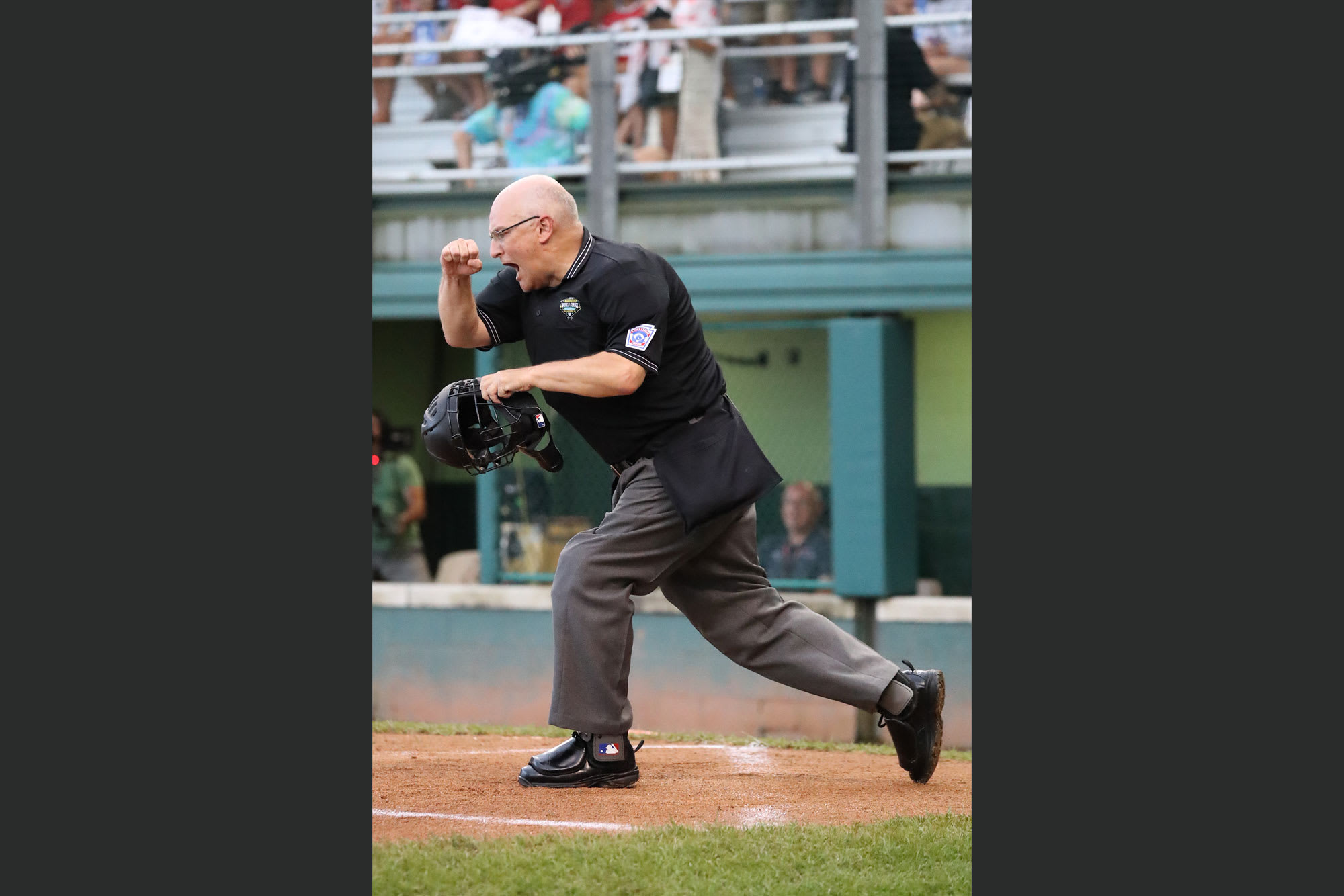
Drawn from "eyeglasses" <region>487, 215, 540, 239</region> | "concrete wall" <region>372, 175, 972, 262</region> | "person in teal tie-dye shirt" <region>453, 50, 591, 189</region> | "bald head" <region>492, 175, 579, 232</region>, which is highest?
"person in teal tie-dye shirt" <region>453, 50, 591, 189</region>

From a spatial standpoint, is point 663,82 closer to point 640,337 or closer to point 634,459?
point 634,459

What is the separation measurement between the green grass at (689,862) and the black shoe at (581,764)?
59cm

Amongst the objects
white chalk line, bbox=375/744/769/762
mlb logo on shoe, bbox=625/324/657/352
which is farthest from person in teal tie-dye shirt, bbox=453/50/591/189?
mlb logo on shoe, bbox=625/324/657/352

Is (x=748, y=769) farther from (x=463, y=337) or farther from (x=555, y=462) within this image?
(x=463, y=337)

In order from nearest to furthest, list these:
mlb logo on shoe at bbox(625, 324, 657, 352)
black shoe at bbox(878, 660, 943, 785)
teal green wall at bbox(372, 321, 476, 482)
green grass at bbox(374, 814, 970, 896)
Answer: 1. green grass at bbox(374, 814, 970, 896)
2. mlb logo on shoe at bbox(625, 324, 657, 352)
3. black shoe at bbox(878, 660, 943, 785)
4. teal green wall at bbox(372, 321, 476, 482)

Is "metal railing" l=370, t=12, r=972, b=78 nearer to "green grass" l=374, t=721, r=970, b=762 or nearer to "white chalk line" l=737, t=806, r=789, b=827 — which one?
"green grass" l=374, t=721, r=970, b=762

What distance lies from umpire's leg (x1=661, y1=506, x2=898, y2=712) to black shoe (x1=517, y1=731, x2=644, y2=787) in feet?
1.77

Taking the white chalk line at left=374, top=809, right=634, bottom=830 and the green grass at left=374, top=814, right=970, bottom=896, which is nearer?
the green grass at left=374, top=814, right=970, bottom=896

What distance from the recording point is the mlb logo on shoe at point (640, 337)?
486 centimetres

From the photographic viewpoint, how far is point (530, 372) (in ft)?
15.8

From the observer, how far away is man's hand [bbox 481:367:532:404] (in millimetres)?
4820

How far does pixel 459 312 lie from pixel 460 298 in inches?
2.3

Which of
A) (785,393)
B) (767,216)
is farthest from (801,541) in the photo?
(767,216)

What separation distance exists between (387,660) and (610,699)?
6798mm
